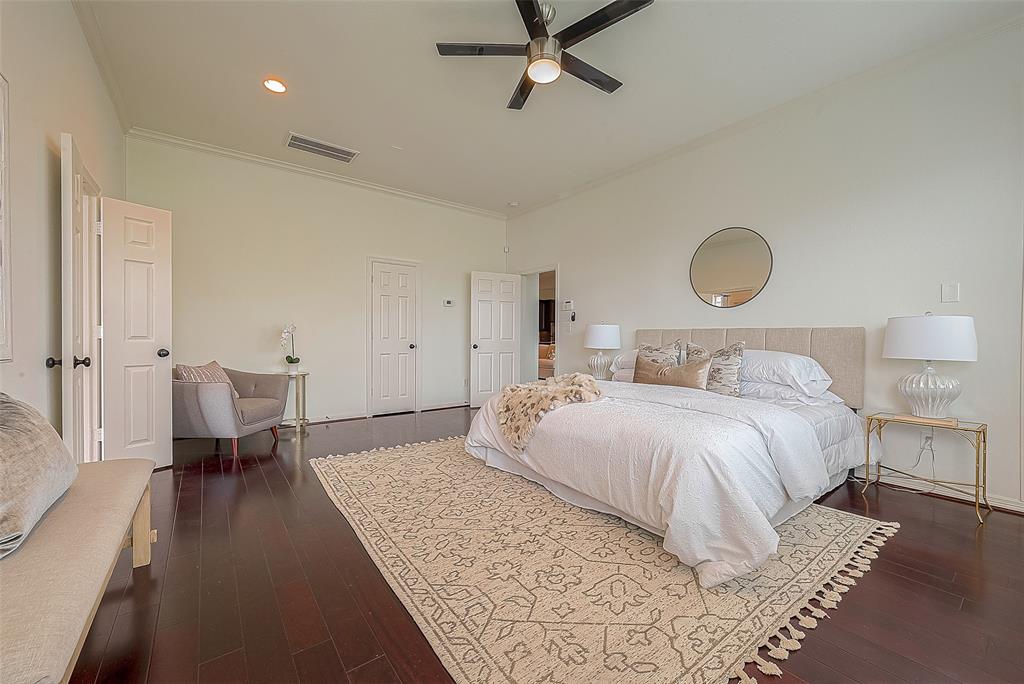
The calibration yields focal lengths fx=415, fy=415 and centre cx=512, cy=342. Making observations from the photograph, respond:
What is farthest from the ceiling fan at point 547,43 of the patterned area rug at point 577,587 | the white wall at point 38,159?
the patterned area rug at point 577,587

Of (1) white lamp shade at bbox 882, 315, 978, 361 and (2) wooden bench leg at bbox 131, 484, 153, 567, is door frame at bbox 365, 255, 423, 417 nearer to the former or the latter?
(2) wooden bench leg at bbox 131, 484, 153, 567

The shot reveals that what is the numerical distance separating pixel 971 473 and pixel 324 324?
594 cm

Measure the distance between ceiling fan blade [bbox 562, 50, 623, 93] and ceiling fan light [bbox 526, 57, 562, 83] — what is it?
0.09 meters

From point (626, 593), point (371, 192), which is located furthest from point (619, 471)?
point (371, 192)

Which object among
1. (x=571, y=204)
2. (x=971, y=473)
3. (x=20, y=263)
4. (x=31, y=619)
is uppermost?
(x=571, y=204)

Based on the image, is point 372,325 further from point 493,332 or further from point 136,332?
point 136,332

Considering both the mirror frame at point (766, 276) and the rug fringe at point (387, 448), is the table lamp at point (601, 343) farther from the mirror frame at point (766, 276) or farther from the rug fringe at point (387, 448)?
the rug fringe at point (387, 448)

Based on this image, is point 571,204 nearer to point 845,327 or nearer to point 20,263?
point 845,327

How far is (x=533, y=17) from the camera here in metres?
2.28

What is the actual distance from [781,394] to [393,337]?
14.7ft

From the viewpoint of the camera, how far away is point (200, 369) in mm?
3957

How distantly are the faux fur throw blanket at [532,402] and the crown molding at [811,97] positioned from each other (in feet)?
9.12

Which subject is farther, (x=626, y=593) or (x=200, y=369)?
(x=200, y=369)

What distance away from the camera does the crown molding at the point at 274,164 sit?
406cm
